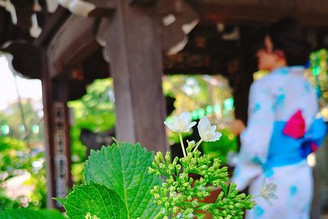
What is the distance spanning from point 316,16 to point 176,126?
8.40ft

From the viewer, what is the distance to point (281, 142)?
203 centimetres

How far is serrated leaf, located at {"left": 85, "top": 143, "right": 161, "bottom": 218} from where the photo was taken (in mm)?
574

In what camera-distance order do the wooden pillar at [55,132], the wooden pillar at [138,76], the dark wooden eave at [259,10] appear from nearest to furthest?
the wooden pillar at [138,76] → the dark wooden eave at [259,10] → the wooden pillar at [55,132]

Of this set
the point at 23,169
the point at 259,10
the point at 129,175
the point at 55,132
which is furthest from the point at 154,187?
the point at 23,169

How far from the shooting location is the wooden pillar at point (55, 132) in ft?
13.2

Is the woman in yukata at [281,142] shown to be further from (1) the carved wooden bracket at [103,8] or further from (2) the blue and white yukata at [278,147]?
(1) the carved wooden bracket at [103,8]

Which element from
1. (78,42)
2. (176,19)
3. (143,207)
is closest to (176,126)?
(143,207)

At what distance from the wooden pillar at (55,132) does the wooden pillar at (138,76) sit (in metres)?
1.94

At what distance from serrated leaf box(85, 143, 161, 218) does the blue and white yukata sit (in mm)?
1451

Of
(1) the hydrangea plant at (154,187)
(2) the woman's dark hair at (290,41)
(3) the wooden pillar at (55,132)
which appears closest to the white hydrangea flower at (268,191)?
(1) the hydrangea plant at (154,187)

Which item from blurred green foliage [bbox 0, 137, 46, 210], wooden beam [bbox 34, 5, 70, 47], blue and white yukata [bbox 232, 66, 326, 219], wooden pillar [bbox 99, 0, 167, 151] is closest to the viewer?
blue and white yukata [bbox 232, 66, 326, 219]

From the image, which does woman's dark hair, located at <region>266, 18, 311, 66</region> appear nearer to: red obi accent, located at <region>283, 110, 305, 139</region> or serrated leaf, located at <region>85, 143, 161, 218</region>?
red obi accent, located at <region>283, 110, 305, 139</region>

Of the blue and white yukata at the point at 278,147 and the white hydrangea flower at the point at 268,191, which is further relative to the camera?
the blue and white yukata at the point at 278,147

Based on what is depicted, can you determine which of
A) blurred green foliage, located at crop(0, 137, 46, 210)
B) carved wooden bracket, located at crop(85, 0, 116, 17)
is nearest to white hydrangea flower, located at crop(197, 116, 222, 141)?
carved wooden bracket, located at crop(85, 0, 116, 17)
